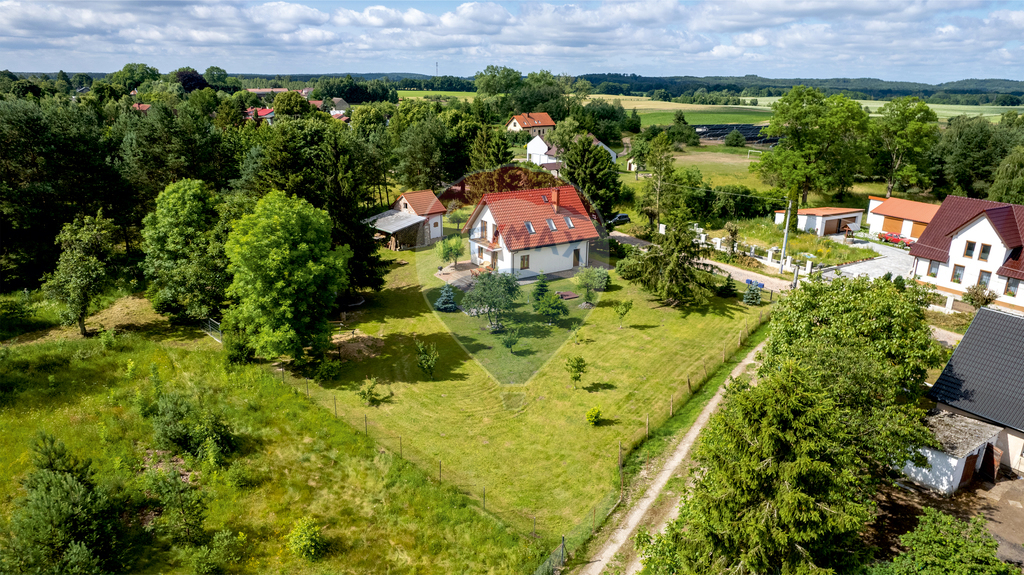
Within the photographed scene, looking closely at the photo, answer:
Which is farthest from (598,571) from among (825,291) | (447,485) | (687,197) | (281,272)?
(687,197)

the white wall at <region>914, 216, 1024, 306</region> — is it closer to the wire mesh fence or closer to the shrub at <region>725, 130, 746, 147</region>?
the wire mesh fence

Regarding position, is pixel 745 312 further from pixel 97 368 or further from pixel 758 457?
pixel 97 368

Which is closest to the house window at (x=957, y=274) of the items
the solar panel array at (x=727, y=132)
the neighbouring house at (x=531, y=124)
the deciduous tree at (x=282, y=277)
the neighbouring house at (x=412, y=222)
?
the neighbouring house at (x=412, y=222)

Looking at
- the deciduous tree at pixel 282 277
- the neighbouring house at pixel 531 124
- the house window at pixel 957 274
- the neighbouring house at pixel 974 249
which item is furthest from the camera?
the neighbouring house at pixel 531 124

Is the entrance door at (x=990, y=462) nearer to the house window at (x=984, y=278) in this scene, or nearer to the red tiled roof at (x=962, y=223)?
the red tiled roof at (x=962, y=223)

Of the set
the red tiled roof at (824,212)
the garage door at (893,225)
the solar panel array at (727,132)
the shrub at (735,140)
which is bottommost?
the garage door at (893,225)

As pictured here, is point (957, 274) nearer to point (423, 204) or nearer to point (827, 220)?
point (827, 220)
